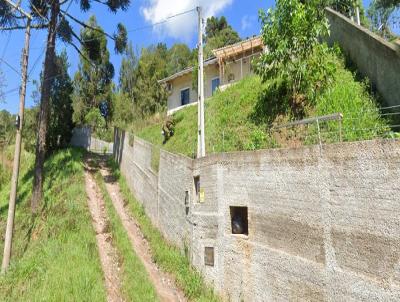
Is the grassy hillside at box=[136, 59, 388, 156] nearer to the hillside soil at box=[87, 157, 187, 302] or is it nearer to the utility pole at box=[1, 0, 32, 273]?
the hillside soil at box=[87, 157, 187, 302]

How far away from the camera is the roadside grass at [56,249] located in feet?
29.9

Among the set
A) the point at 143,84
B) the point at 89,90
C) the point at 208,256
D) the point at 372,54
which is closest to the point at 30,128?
the point at 89,90

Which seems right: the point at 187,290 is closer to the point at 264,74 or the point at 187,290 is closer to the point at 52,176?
the point at 264,74

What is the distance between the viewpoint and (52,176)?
18641 millimetres

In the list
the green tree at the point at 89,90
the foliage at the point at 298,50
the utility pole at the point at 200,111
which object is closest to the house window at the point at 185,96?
the foliage at the point at 298,50

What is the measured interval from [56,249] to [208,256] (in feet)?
14.7

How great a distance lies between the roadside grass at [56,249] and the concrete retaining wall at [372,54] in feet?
30.2

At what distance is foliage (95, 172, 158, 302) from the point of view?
9.21 m

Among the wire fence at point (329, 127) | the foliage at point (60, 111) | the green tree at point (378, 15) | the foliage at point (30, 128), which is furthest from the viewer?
the foliage at point (30, 128)

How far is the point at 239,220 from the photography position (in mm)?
8664

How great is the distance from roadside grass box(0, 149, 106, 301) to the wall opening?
95.2 inches

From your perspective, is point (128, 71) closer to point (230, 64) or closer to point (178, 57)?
point (178, 57)

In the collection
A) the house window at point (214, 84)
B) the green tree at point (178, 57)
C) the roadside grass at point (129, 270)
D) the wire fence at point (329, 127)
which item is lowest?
the roadside grass at point (129, 270)

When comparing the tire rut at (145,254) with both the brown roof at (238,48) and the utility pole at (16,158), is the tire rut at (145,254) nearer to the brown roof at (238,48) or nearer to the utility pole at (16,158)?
the utility pole at (16,158)
